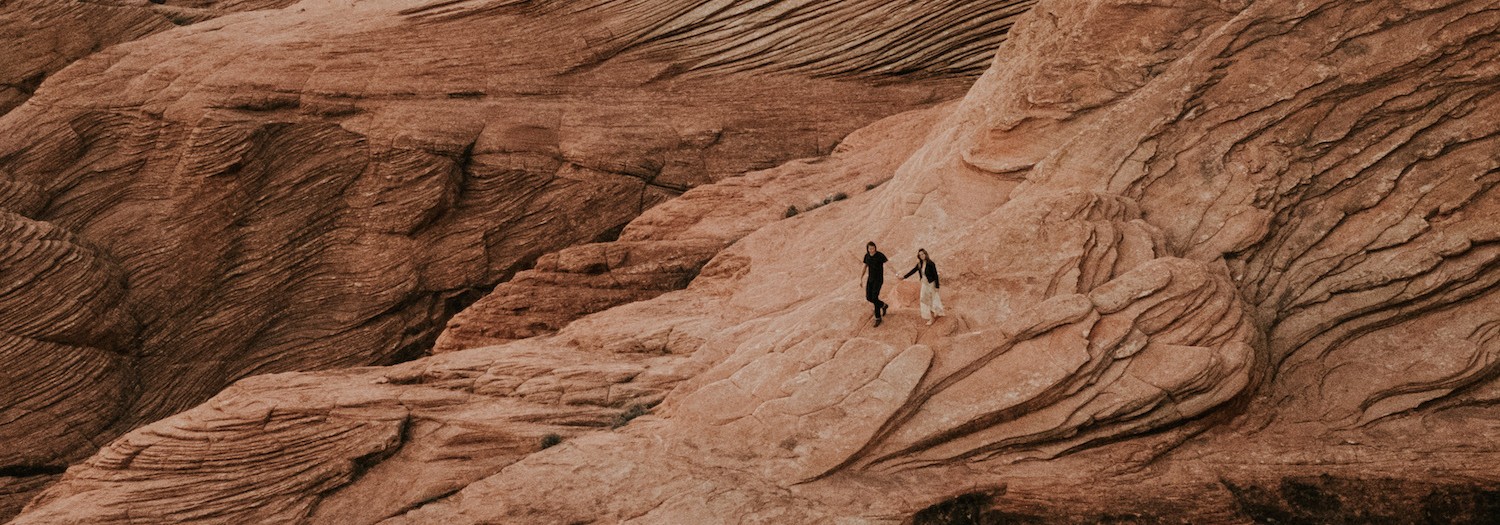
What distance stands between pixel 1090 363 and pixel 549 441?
7.34 m

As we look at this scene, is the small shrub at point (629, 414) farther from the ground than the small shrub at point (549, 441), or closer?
closer

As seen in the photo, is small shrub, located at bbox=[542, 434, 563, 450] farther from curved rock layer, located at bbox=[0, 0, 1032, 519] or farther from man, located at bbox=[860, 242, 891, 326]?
curved rock layer, located at bbox=[0, 0, 1032, 519]

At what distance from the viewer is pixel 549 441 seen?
18.3m

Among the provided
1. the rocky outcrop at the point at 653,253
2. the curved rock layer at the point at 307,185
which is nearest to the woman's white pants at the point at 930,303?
the rocky outcrop at the point at 653,253

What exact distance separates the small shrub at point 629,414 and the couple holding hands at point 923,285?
11.9ft

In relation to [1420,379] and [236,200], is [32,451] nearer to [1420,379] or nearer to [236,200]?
[236,200]

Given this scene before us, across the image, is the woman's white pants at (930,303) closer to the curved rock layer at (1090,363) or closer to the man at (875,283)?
the curved rock layer at (1090,363)

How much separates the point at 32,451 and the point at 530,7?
15778 mm

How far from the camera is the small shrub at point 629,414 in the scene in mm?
18609

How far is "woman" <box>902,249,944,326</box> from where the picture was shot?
17.1 metres

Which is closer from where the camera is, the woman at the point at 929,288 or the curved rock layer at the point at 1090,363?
the curved rock layer at the point at 1090,363

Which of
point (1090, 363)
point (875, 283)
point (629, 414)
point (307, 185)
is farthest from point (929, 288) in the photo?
point (307, 185)

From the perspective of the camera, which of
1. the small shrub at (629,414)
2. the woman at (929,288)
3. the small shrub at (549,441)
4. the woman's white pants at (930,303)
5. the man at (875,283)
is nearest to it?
the woman at (929,288)

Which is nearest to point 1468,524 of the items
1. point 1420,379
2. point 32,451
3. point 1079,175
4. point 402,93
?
point 1420,379
